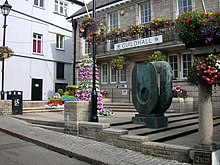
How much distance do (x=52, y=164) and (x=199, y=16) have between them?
4442mm

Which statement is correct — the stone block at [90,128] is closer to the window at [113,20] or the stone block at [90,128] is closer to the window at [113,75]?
the window at [113,75]

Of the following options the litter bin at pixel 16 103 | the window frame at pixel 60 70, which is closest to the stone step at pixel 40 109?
the litter bin at pixel 16 103

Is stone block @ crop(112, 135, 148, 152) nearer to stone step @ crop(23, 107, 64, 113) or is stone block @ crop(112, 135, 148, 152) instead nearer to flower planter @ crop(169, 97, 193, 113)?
flower planter @ crop(169, 97, 193, 113)

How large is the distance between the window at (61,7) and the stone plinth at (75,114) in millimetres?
19818

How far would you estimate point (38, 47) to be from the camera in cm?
2411

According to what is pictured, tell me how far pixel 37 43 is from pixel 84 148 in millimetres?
19192

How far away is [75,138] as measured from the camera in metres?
7.84

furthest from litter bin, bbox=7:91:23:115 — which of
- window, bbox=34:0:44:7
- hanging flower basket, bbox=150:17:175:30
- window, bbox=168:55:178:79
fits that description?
Answer: window, bbox=34:0:44:7

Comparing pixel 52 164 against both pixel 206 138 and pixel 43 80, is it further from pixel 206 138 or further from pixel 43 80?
pixel 43 80

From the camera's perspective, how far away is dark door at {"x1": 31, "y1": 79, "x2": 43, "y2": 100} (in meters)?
23.3

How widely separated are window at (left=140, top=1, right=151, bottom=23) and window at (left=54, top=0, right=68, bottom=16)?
11438 millimetres

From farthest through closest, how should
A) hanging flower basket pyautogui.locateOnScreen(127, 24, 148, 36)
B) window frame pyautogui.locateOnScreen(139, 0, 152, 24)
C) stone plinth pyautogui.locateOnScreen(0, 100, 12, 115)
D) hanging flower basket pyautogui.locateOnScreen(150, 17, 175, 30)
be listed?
window frame pyautogui.locateOnScreen(139, 0, 152, 24) < hanging flower basket pyautogui.locateOnScreen(127, 24, 148, 36) < hanging flower basket pyautogui.locateOnScreen(150, 17, 175, 30) < stone plinth pyautogui.locateOnScreen(0, 100, 12, 115)

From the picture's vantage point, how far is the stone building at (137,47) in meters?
15.0

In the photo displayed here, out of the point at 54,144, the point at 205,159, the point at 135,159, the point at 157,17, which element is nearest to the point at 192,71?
the point at 205,159
